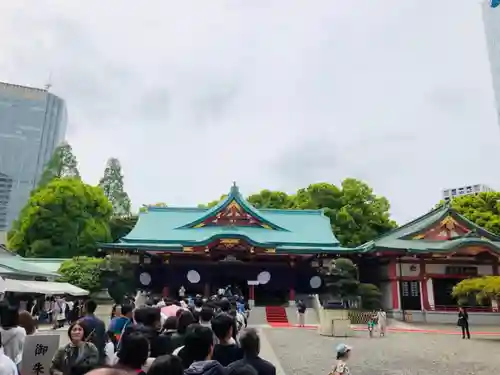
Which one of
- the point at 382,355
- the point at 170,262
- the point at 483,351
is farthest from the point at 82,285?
the point at 483,351

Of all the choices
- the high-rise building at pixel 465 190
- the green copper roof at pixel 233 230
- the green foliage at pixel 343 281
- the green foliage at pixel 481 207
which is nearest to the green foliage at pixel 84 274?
the green copper roof at pixel 233 230

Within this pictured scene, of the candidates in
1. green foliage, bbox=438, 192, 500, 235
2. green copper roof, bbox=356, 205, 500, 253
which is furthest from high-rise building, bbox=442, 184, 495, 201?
green copper roof, bbox=356, 205, 500, 253

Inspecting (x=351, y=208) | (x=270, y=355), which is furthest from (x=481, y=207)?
(x=270, y=355)

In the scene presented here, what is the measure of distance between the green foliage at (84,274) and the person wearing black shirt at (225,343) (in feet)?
72.4

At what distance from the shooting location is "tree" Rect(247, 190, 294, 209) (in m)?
52.0

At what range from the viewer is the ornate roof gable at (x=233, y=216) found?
3262 cm

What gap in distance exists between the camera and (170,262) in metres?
30.4

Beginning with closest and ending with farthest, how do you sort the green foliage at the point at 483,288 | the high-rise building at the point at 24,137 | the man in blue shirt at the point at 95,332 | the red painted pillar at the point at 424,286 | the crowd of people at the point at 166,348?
the crowd of people at the point at 166,348, the man in blue shirt at the point at 95,332, the green foliage at the point at 483,288, the red painted pillar at the point at 424,286, the high-rise building at the point at 24,137

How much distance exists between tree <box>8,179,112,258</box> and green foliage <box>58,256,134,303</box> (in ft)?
46.7

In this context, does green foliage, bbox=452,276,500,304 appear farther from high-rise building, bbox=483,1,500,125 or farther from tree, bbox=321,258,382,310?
high-rise building, bbox=483,1,500,125

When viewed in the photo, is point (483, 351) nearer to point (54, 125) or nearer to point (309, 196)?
point (309, 196)

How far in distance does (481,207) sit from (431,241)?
56.7ft

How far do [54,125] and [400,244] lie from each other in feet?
232

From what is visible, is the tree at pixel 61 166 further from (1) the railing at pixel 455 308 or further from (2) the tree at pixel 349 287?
(1) the railing at pixel 455 308
